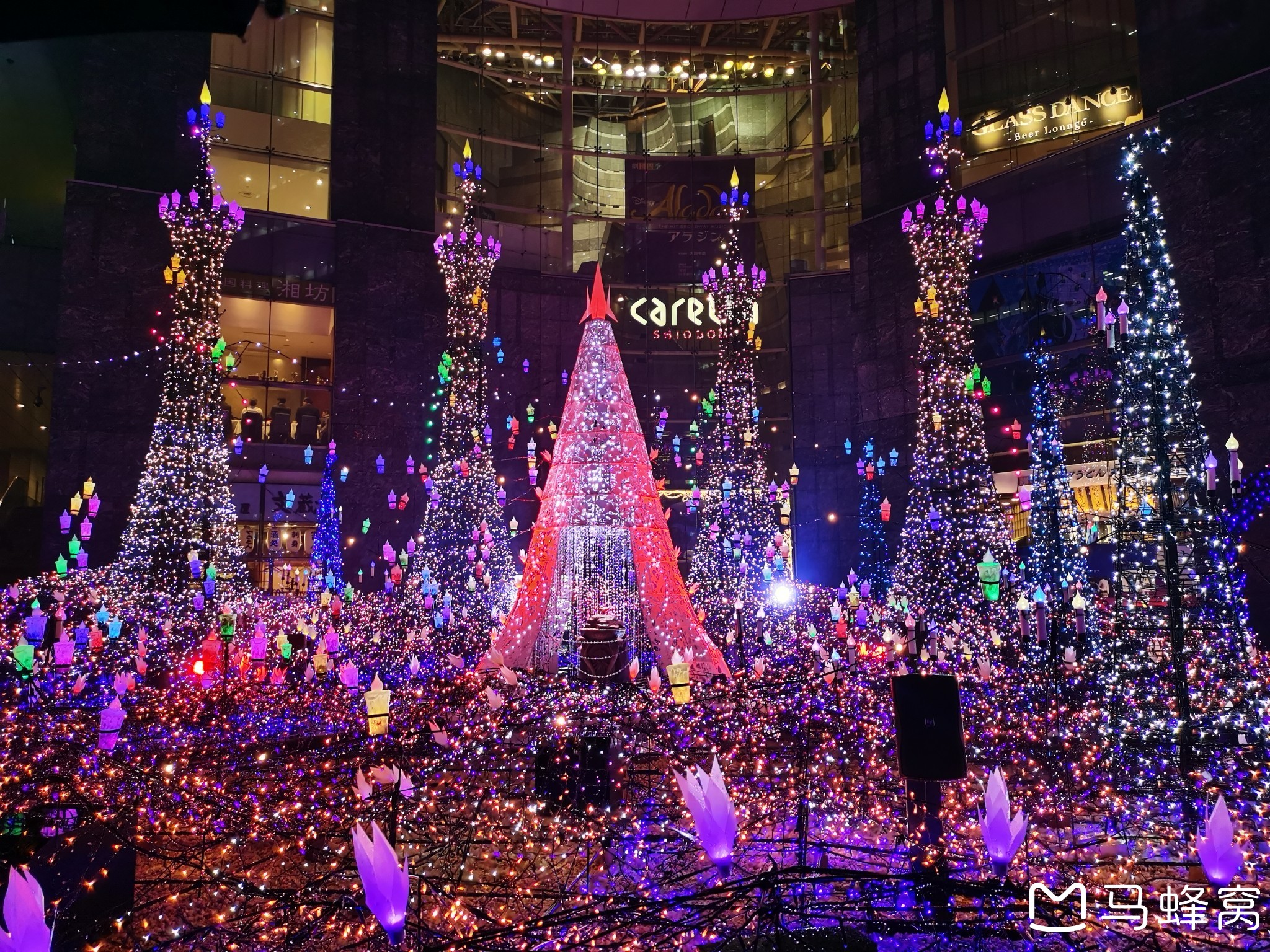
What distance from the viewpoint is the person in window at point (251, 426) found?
1920 centimetres

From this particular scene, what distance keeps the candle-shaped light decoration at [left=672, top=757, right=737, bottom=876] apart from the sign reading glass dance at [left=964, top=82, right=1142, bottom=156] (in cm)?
1935

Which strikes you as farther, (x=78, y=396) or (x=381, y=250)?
(x=381, y=250)

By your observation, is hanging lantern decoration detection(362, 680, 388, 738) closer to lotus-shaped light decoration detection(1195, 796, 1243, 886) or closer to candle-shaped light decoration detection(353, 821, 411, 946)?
candle-shaped light decoration detection(353, 821, 411, 946)

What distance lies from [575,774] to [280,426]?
1624 cm

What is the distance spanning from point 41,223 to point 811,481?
74.5ft

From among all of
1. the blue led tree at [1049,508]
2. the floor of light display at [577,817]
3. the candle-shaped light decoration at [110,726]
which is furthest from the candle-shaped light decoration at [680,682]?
the blue led tree at [1049,508]

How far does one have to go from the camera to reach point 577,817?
219 inches

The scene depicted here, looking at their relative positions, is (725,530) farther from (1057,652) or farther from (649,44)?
(649,44)

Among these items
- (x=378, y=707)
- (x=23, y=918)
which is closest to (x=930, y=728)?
(x=378, y=707)

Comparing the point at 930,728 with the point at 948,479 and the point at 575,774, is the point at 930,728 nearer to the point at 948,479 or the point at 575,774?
the point at 575,774

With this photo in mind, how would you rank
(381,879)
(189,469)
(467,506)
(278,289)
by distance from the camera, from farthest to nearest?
(278,289) < (467,506) < (189,469) < (381,879)

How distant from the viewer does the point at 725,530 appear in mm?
16344


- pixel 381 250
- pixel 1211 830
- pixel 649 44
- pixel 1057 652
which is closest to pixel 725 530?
pixel 1057 652

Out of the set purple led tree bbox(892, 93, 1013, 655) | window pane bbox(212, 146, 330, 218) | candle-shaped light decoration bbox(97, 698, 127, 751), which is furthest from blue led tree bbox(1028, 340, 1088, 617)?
Answer: window pane bbox(212, 146, 330, 218)
